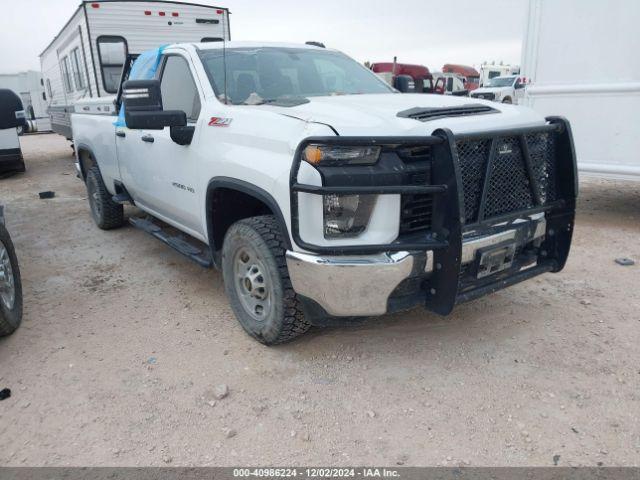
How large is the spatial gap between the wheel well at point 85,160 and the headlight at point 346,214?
4.82 meters

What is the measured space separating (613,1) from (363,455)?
5608 millimetres

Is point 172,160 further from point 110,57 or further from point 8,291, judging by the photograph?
point 110,57

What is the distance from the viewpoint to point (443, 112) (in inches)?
118

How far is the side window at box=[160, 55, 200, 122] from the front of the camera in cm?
384

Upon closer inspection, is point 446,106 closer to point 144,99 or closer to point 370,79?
point 370,79

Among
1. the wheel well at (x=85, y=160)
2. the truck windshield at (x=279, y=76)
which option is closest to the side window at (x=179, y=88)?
the truck windshield at (x=279, y=76)

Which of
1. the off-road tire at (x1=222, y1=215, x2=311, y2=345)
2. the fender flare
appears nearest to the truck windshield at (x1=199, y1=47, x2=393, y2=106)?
the fender flare

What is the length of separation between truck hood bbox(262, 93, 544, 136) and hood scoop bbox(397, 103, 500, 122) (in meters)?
0.05

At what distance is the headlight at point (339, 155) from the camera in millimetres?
2629

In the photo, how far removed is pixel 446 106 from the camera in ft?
10.3

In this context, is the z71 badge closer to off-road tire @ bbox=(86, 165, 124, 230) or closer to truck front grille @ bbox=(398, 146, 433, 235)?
truck front grille @ bbox=(398, 146, 433, 235)

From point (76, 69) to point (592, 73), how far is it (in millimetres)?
10299

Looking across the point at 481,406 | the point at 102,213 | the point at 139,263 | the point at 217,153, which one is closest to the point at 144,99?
the point at 217,153

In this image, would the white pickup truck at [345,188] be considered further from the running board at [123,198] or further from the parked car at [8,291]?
the running board at [123,198]
